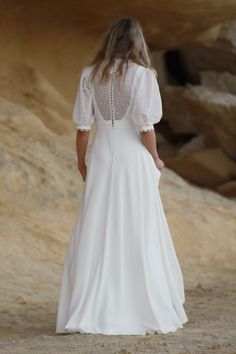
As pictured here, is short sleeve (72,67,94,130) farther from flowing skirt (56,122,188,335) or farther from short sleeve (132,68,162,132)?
short sleeve (132,68,162,132)

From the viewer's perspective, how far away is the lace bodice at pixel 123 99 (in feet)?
16.2

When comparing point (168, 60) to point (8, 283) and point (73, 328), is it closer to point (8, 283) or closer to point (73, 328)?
point (8, 283)

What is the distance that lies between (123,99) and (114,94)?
58mm

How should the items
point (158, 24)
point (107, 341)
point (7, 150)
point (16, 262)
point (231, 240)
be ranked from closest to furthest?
1. point (107, 341)
2. point (16, 262)
3. point (7, 150)
4. point (231, 240)
5. point (158, 24)

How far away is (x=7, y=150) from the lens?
8.53 metres

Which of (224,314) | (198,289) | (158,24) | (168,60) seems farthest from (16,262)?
(168,60)

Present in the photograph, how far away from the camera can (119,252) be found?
193 inches

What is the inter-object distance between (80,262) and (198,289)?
2659mm

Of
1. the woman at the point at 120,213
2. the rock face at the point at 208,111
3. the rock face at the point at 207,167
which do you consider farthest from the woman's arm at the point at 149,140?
the rock face at the point at 208,111

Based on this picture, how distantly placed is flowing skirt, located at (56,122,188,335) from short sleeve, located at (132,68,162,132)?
13cm

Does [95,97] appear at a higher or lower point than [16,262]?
higher

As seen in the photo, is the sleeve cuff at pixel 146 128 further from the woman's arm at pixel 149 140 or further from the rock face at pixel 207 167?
the rock face at pixel 207 167

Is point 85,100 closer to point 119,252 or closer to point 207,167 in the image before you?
point 119,252

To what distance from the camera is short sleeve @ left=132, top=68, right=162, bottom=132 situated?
4922 mm
